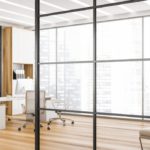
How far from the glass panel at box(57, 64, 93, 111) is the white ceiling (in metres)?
1.40

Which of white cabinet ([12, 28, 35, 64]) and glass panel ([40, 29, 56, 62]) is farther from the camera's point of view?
glass panel ([40, 29, 56, 62])

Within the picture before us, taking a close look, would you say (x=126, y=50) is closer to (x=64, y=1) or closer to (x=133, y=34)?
(x=133, y=34)

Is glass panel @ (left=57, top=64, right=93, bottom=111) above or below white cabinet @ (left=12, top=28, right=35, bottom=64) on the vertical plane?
below

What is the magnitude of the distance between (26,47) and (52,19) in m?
1.25

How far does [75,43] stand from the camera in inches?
331

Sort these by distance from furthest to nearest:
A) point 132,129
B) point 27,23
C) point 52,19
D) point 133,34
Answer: point 27,23 < point 52,19 < point 133,34 < point 132,129

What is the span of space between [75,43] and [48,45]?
910mm

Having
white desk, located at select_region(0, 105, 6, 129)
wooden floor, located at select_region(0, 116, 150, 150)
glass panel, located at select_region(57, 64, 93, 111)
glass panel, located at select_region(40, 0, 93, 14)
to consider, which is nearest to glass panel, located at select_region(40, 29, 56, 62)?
glass panel, located at select_region(57, 64, 93, 111)

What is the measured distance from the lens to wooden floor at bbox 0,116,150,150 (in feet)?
15.0

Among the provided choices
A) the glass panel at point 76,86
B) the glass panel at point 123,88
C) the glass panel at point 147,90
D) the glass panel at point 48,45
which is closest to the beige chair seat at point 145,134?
the glass panel at point 123,88

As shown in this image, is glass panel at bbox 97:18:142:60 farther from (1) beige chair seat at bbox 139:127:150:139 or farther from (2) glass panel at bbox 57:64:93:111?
(1) beige chair seat at bbox 139:127:150:139

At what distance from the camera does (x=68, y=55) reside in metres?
8.71

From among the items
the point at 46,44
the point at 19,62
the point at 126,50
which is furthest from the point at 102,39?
the point at 19,62

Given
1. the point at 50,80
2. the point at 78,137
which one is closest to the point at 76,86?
the point at 50,80
